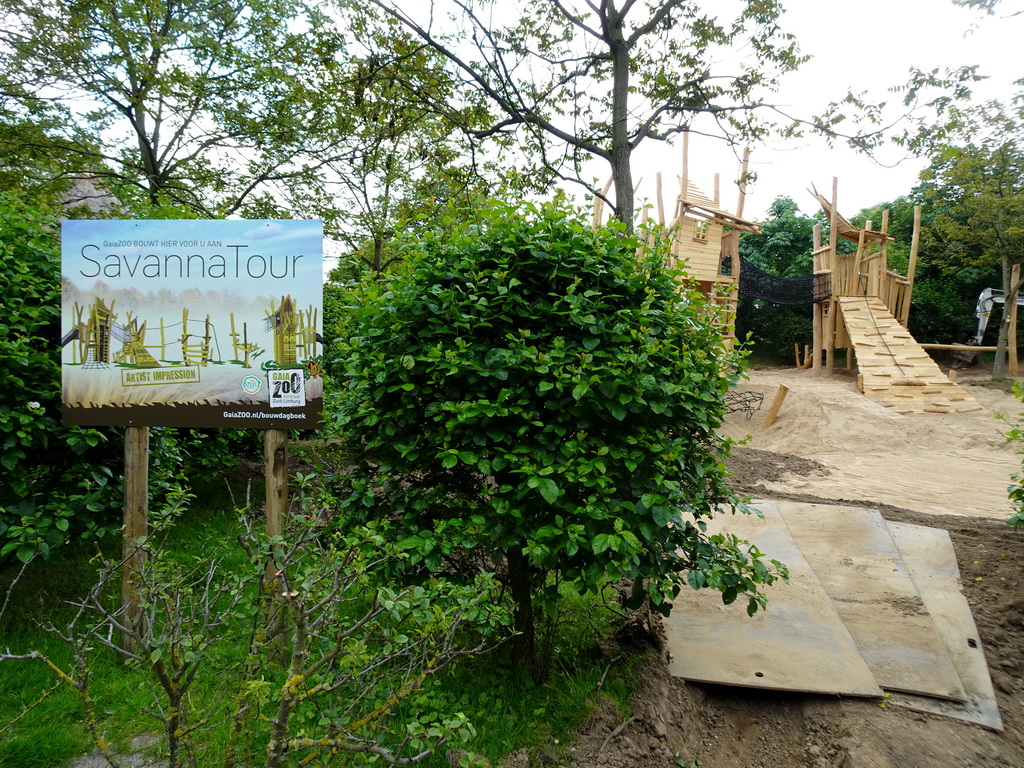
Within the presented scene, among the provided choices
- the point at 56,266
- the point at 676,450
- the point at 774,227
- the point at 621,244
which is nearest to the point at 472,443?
the point at 676,450

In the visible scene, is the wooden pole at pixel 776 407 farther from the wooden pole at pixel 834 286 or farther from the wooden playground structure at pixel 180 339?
the wooden playground structure at pixel 180 339

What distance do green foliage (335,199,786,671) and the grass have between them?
0.48 metres

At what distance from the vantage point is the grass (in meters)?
2.67

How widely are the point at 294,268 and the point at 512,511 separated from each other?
1.73m

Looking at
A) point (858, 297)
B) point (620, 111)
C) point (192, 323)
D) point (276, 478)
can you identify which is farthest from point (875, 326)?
point (192, 323)

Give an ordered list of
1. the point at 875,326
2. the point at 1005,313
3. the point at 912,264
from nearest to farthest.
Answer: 1. the point at 875,326
2. the point at 1005,313
3. the point at 912,264

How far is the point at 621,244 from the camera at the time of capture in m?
2.99

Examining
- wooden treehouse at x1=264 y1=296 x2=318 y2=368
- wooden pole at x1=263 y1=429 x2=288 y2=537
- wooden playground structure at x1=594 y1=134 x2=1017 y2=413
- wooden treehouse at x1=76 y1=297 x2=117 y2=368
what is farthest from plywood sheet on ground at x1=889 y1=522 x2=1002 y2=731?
wooden playground structure at x1=594 y1=134 x2=1017 y2=413

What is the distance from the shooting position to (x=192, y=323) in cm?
324

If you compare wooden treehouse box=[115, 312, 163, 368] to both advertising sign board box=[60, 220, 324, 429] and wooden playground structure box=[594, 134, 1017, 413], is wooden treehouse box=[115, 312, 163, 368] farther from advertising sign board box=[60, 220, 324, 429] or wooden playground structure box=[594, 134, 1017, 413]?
wooden playground structure box=[594, 134, 1017, 413]

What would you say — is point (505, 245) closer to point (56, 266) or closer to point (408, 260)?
point (408, 260)

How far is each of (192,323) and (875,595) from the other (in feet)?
15.3

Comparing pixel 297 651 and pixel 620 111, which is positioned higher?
pixel 620 111

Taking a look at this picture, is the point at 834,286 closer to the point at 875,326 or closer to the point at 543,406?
the point at 875,326
